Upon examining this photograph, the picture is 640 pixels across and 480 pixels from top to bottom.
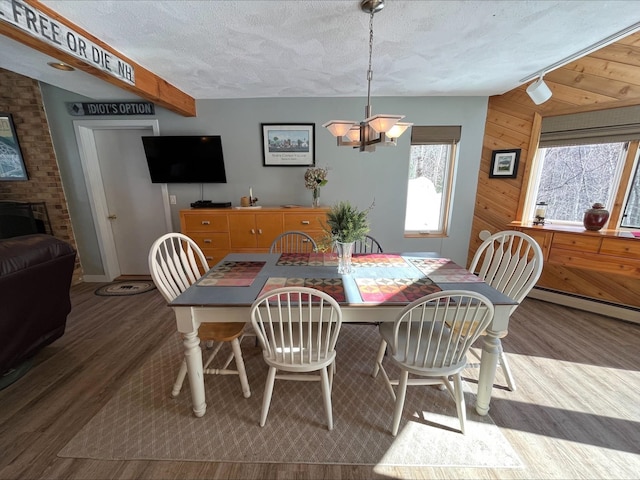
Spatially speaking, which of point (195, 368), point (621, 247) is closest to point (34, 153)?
point (195, 368)

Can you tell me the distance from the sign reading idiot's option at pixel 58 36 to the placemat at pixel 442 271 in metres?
2.63

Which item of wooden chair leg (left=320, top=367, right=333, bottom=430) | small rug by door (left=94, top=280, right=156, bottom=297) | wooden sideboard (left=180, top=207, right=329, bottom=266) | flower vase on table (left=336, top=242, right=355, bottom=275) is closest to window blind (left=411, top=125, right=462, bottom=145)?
wooden sideboard (left=180, top=207, right=329, bottom=266)

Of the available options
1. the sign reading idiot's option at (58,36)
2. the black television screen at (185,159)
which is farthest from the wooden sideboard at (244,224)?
the sign reading idiot's option at (58,36)

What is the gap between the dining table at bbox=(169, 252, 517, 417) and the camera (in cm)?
141

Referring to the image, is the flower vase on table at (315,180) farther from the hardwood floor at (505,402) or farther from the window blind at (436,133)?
the hardwood floor at (505,402)

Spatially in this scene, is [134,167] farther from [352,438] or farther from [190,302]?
[352,438]

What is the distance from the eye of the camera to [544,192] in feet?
10.2

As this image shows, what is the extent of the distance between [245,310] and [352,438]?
0.94 m

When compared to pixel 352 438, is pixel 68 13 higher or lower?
higher

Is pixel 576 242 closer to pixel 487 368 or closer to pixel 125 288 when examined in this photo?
pixel 487 368

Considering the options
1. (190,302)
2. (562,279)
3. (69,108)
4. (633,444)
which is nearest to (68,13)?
(190,302)

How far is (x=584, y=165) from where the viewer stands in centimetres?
283

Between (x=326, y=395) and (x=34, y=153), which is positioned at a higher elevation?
(x=34, y=153)

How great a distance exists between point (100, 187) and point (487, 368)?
4.58 m
